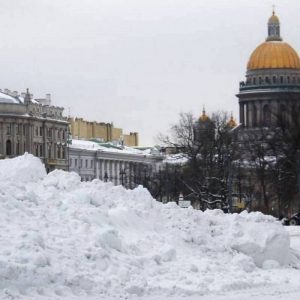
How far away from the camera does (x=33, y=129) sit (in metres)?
144

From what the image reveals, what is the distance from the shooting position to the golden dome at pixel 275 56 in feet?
563

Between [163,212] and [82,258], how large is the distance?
19.7 ft

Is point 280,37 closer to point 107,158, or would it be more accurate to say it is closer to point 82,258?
point 107,158

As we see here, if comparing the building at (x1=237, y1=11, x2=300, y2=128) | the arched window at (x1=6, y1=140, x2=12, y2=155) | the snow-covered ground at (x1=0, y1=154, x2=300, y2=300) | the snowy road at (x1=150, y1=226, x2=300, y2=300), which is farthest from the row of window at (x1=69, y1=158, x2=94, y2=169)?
the snowy road at (x1=150, y1=226, x2=300, y2=300)

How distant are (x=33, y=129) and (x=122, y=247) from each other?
118807 mm

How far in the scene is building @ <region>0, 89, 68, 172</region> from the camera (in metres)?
140

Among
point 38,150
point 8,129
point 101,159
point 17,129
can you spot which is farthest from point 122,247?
point 101,159

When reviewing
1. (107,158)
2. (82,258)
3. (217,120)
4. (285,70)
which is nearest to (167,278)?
(82,258)

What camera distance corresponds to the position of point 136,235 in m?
27.8

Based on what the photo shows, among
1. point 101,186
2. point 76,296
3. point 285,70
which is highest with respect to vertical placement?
point 285,70

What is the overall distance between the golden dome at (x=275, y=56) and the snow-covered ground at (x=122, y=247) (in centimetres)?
14023

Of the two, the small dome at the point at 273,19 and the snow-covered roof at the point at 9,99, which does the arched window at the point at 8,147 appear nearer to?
the snow-covered roof at the point at 9,99

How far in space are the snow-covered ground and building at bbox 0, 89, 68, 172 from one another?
105m

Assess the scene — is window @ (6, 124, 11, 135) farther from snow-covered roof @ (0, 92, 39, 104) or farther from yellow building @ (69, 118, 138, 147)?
yellow building @ (69, 118, 138, 147)
